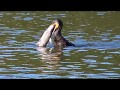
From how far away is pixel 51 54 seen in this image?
11.5 metres

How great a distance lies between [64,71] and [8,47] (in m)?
3.82

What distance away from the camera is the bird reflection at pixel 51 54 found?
10.3 metres

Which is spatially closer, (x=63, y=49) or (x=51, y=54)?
(x=51, y=54)

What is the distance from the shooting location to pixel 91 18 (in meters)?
19.6

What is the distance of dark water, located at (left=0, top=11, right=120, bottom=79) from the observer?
335 inches

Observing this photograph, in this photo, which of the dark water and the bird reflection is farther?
the bird reflection

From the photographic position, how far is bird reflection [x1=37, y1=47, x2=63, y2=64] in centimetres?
1032

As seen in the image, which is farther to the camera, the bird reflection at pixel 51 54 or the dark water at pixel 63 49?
the bird reflection at pixel 51 54

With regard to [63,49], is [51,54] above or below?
above

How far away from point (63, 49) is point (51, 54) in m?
0.95

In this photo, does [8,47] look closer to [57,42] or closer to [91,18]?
[57,42]

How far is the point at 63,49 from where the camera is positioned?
40.5ft
